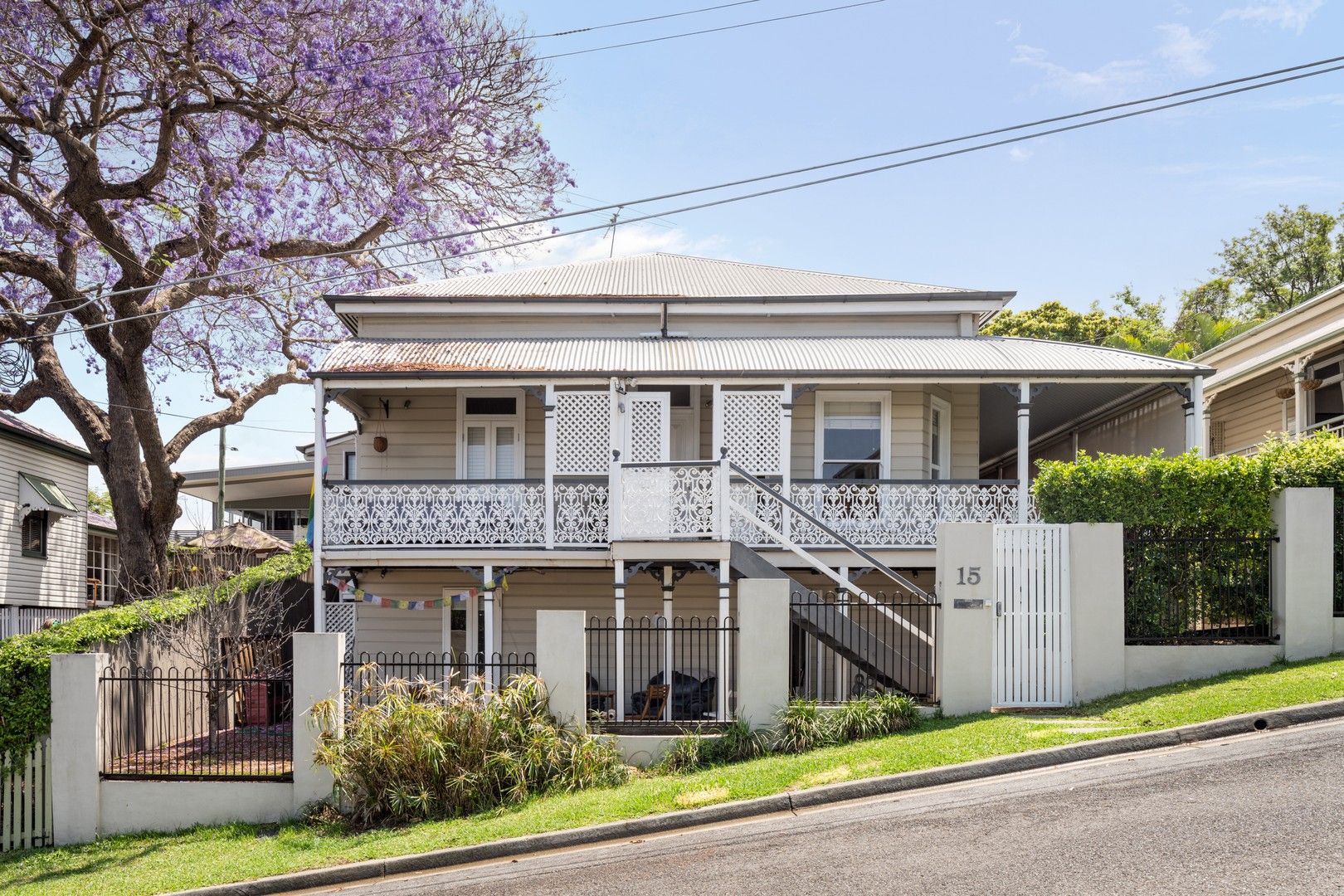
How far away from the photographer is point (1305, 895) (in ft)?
22.8

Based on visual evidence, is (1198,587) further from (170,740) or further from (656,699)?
(170,740)

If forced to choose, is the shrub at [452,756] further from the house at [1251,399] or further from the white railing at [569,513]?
the house at [1251,399]

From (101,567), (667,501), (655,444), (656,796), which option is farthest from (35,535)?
(656,796)

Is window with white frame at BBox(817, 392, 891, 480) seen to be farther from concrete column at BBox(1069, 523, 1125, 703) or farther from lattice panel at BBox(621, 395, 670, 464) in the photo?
concrete column at BBox(1069, 523, 1125, 703)

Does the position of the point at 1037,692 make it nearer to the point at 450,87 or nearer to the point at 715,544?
the point at 715,544

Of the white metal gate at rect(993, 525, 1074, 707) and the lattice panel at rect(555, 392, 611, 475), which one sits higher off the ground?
the lattice panel at rect(555, 392, 611, 475)

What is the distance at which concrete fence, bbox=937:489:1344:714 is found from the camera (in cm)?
1245

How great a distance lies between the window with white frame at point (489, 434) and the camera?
19250 millimetres

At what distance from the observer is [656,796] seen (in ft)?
35.5

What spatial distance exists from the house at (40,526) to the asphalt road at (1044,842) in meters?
16.5

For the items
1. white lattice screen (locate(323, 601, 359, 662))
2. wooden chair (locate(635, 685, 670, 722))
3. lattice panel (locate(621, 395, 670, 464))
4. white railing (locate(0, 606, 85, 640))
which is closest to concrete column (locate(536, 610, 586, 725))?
wooden chair (locate(635, 685, 670, 722))

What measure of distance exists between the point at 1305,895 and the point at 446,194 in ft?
68.9

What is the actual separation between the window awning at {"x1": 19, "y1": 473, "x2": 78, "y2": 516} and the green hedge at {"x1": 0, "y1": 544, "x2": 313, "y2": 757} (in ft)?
32.7

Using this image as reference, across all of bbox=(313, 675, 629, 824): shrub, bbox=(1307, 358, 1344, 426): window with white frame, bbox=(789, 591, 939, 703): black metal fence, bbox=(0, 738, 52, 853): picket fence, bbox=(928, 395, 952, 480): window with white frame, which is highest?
bbox=(1307, 358, 1344, 426): window with white frame
